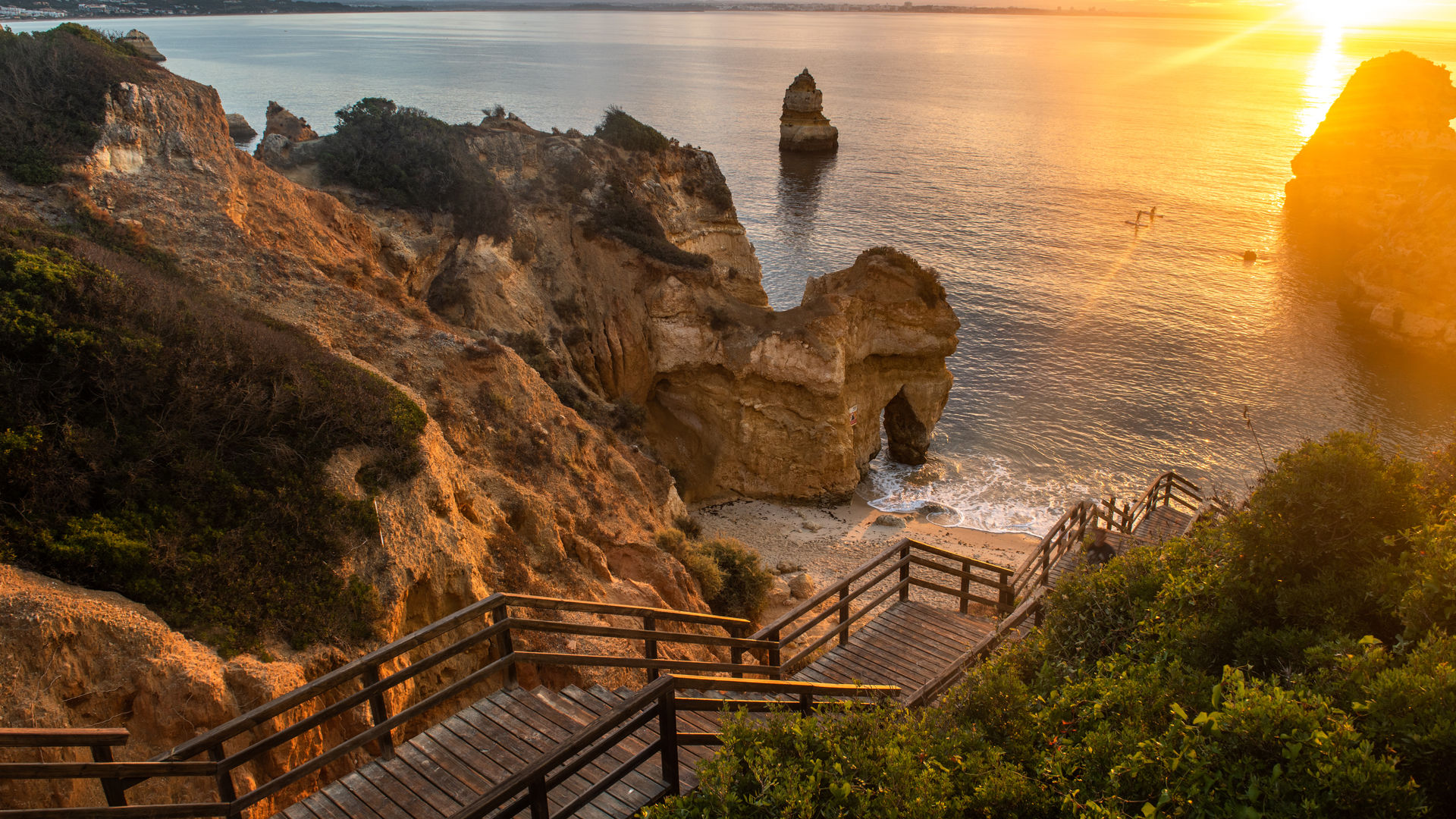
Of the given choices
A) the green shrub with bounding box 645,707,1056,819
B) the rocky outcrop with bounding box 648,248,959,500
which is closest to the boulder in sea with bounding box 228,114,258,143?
the rocky outcrop with bounding box 648,248,959,500

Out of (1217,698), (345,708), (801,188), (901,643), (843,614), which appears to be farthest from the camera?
(801,188)

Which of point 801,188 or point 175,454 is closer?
point 175,454

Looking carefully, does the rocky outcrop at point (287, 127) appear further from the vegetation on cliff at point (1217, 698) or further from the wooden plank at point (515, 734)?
the vegetation on cliff at point (1217, 698)

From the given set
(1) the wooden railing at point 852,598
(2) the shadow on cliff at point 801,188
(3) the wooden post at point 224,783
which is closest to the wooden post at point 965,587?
(1) the wooden railing at point 852,598

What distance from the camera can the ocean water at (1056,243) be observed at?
106 feet

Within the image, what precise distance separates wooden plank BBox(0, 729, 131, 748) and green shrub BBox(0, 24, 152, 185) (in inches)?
554

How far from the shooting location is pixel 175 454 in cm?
905

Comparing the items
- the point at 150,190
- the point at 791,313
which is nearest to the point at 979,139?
the point at 791,313

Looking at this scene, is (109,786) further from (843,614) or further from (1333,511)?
(1333,511)

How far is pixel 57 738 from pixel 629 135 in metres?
31.6

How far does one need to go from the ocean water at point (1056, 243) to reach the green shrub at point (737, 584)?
9.95 meters

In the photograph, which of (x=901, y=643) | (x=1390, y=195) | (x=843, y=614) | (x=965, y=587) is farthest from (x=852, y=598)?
(x=1390, y=195)

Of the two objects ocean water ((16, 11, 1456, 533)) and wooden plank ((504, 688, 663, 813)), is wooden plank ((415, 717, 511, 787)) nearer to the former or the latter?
wooden plank ((504, 688, 663, 813))

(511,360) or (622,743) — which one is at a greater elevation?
(511,360)
